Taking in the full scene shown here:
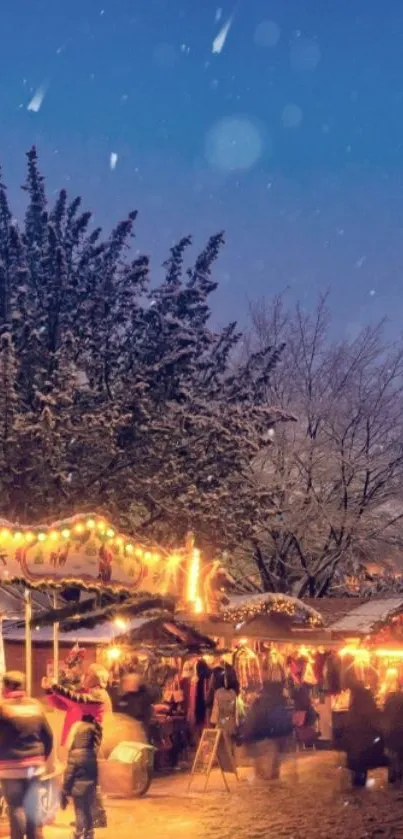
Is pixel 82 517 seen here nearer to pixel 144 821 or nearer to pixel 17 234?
pixel 144 821

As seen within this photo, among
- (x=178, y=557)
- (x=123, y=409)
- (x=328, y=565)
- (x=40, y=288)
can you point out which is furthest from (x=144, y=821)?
(x=328, y=565)

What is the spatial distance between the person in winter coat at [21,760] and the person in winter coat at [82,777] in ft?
3.31

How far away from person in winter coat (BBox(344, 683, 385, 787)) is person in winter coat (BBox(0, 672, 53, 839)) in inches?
285

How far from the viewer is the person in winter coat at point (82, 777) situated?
9.49 metres

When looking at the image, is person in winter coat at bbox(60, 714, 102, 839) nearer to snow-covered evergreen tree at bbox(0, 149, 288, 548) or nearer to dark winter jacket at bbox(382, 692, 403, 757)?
dark winter jacket at bbox(382, 692, 403, 757)

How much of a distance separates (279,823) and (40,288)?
48.2 feet

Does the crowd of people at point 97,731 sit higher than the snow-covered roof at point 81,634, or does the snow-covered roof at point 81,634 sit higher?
the snow-covered roof at point 81,634

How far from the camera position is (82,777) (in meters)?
9.55

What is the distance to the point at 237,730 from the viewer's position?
Answer: 61.2 feet

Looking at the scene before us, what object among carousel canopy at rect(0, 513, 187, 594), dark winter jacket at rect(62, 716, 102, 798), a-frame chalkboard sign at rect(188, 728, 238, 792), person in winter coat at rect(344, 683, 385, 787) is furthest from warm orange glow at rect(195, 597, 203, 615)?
dark winter jacket at rect(62, 716, 102, 798)

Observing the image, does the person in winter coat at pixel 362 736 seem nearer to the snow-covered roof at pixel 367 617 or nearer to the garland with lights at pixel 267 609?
the garland with lights at pixel 267 609

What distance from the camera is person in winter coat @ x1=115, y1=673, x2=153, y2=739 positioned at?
1446 cm

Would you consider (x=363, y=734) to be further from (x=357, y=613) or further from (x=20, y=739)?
(x=20, y=739)

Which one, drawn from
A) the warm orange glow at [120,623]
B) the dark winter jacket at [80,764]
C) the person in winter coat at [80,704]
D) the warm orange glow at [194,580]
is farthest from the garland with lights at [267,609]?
the dark winter jacket at [80,764]
